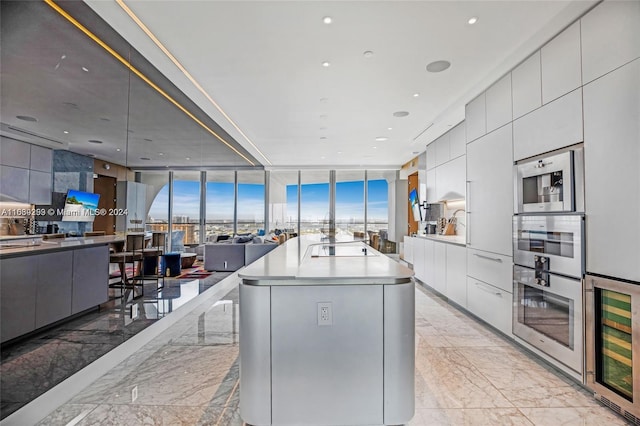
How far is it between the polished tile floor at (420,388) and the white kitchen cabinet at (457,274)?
0.71 metres

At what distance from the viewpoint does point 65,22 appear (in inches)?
94.0

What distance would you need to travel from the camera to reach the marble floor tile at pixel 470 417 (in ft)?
6.04

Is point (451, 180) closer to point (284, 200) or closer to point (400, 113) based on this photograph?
point (400, 113)

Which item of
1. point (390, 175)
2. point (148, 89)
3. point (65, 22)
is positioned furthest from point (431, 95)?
point (390, 175)

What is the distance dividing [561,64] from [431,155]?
11.9 feet

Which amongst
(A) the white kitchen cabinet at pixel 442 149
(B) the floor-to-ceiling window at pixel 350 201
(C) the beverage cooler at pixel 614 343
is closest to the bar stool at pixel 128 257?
(C) the beverage cooler at pixel 614 343

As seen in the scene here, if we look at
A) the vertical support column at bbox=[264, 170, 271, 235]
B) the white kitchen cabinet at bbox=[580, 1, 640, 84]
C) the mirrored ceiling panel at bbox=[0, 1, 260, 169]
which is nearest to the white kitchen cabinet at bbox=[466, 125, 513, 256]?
the white kitchen cabinet at bbox=[580, 1, 640, 84]

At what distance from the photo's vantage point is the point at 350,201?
1028 cm

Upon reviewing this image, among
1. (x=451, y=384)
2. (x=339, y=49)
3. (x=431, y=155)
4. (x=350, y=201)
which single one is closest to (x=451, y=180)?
(x=431, y=155)

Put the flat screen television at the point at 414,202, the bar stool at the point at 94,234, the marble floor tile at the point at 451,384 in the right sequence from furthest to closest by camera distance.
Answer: the flat screen television at the point at 414,202
the bar stool at the point at 94,234
the marble floor tile at the point at 451,384

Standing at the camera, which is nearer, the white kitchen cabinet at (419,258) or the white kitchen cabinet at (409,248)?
the white kitchen cabinet at (419,258)

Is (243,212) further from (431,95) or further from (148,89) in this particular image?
(431,95)

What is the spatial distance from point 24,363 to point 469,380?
3.29 meters

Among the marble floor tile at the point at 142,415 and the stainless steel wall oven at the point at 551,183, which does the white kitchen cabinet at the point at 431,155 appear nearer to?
the stainless steel wall oven at the point at 551,183
